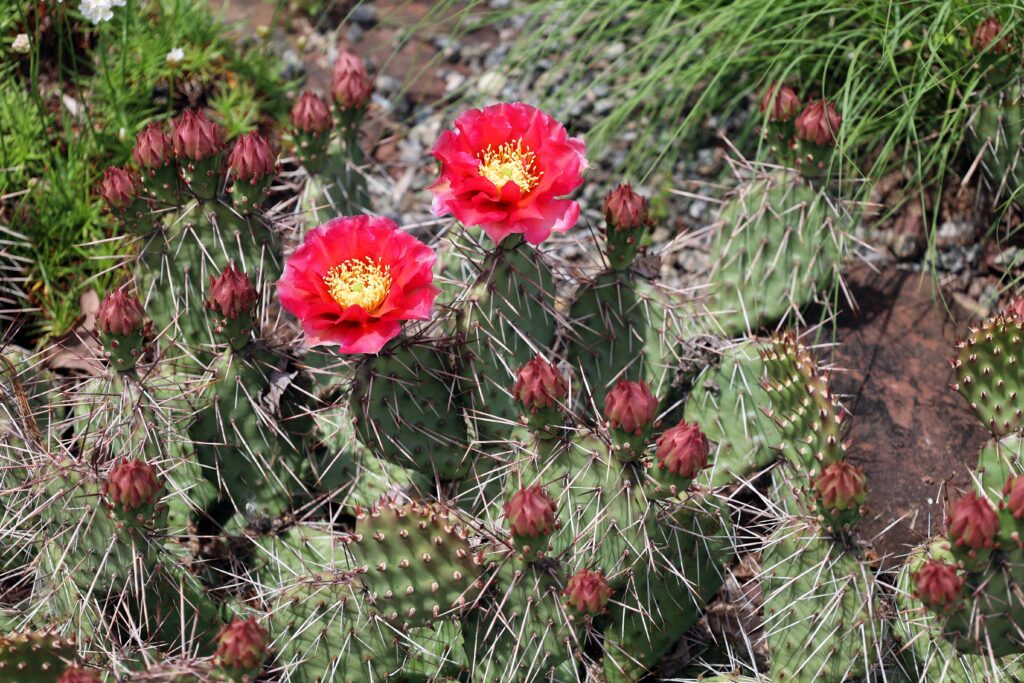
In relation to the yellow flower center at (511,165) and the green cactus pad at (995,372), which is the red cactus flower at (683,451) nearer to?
the yellow flower center at (511,165)

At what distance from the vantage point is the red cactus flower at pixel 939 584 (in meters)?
2.08

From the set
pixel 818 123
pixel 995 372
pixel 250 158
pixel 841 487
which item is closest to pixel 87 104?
pixel 250 158

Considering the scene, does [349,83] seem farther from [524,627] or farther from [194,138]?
[524,627]

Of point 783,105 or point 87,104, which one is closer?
point 783,105

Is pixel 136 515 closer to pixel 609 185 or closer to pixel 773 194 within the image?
pixel 773 194

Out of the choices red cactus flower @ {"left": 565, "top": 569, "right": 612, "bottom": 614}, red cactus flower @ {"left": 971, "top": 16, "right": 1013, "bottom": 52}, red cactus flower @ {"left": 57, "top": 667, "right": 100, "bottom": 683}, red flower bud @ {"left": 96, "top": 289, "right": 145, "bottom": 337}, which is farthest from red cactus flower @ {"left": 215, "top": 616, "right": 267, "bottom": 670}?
red cactus flower @ {"left": 971, "top": 16, "right": 1013, "bottom": 52}

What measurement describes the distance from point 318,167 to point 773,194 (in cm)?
128

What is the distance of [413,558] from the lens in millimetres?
2287

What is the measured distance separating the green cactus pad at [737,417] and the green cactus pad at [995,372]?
488 millimetres

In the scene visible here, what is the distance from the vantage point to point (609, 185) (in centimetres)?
397

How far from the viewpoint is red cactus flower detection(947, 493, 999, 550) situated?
2.05 m

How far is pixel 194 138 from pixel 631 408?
123 centimetres

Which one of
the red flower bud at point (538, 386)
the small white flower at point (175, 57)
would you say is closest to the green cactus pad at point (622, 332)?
the red flower bud at point (538, 386)

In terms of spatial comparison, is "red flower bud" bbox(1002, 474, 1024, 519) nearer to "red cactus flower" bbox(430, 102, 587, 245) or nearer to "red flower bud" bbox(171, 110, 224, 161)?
"red cactus flower" bbox(430, 102, 587, 245)
